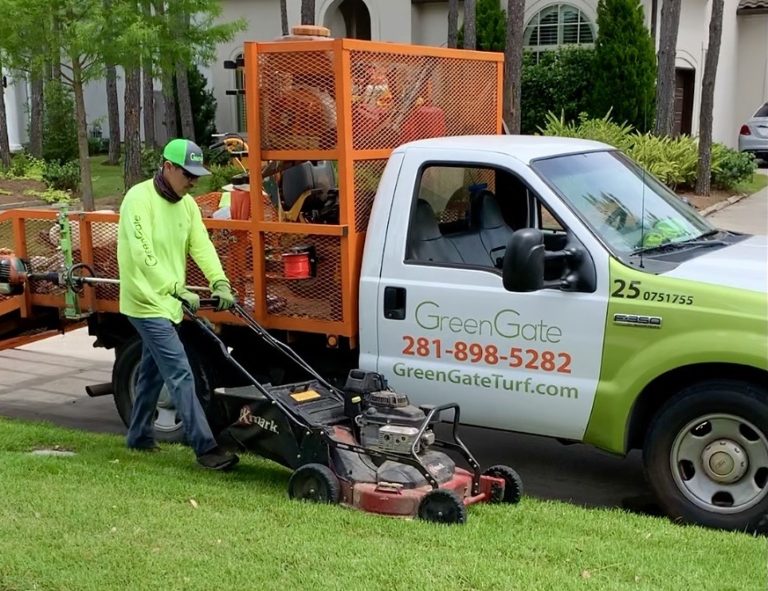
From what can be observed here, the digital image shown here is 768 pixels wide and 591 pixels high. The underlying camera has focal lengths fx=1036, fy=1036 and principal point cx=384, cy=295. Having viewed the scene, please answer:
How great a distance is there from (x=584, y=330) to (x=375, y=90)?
194 cm

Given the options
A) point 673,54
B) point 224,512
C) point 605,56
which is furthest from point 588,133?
point 224,512

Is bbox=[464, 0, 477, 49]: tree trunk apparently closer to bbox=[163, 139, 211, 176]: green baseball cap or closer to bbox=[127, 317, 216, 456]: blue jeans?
bbox=[163, 139, 211, 176]: green baseball cap

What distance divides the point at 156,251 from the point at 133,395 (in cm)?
147

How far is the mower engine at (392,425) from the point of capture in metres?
5.09

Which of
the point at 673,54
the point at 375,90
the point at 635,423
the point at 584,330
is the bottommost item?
the point at 635,423

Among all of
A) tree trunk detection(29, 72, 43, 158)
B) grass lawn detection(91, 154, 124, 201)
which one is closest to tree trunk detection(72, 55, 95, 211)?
grass lawn detection(91, 154, 124, 201)

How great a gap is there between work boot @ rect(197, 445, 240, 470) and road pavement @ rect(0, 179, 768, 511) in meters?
1.66

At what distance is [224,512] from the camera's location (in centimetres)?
502

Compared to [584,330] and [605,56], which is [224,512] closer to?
[584,330]

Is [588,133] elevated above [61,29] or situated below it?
below

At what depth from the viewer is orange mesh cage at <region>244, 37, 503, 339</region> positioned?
5906 mm

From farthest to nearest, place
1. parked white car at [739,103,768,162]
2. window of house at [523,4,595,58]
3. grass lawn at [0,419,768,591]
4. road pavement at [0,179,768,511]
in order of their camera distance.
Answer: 1. window of house at [523,4,595,58]
2. parked white car at [739,103,768,162]
3. road pavement at [0,179,768,511]
4. grass lawn at [0,419,768,591]

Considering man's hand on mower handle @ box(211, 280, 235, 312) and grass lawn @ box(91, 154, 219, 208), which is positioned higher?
man's hand on mower handle @ box(211, 280, 235, 312)

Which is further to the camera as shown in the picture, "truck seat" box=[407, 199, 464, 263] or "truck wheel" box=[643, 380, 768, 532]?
"truck seat" box=[407, 199, 464, 263]
